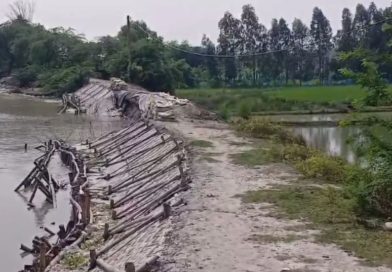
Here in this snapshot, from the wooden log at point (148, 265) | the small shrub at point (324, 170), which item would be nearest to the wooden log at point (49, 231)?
the wooden log at point (148, 265)

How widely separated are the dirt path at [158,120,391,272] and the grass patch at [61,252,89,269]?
1.92 metres

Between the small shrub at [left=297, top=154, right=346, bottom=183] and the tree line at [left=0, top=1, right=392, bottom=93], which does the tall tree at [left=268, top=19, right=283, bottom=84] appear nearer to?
the tree line at [left=0, top=1, right=392, bottom=93]

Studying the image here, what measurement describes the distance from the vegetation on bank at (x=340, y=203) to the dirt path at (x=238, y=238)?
38 cm

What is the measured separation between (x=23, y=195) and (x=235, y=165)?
763cm

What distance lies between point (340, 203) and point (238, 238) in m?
3.47

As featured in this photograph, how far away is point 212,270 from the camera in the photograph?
1001 centimetres

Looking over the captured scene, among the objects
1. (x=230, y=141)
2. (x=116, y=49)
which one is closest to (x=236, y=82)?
(x=116, y=49)

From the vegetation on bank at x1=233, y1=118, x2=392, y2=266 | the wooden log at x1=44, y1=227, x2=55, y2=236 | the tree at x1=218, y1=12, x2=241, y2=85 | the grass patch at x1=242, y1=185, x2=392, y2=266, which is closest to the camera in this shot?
the grass patch at x1=242, y1=185, x2=392, y2=266

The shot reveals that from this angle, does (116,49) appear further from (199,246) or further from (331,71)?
(199,246)

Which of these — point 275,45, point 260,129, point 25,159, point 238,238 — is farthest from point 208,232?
point 275,45

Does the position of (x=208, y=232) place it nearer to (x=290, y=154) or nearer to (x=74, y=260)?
(x=74, y=260)

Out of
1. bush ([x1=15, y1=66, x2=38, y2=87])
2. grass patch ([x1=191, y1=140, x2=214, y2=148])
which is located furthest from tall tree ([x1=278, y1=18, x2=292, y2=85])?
grass patch ([x1=191, y1=140, x2=214, y2=148])

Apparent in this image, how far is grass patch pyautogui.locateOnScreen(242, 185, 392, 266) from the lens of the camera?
1089 centimetres

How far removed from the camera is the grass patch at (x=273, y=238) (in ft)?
37.7
